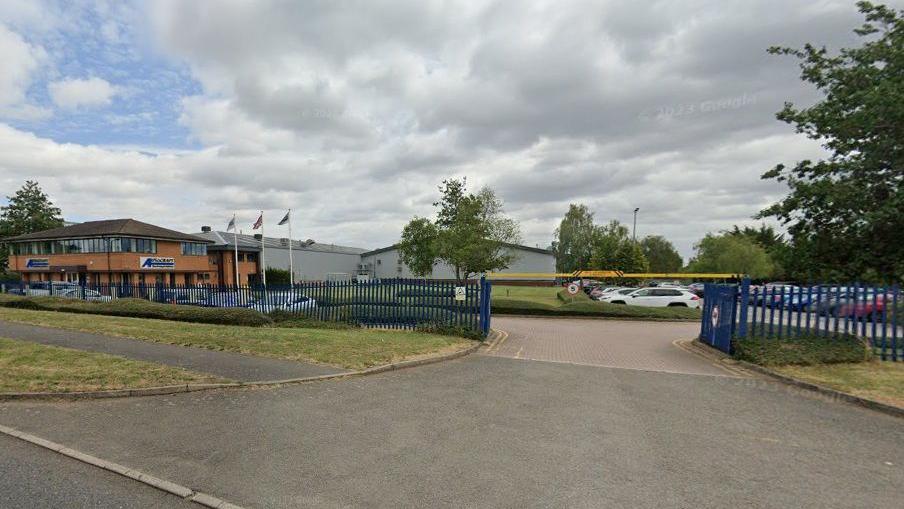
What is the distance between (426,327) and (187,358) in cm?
625

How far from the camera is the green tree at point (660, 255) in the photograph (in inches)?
2916

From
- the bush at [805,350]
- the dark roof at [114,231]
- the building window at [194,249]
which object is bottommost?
the bush at [805,350]

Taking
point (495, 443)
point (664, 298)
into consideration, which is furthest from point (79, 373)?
point (664, 298)

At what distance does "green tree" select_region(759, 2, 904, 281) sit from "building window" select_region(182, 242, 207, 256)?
52831mm

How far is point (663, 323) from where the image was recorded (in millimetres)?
18922

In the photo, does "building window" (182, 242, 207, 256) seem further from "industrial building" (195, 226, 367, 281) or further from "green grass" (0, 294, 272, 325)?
"green grass" (0, 294, 272, 325)

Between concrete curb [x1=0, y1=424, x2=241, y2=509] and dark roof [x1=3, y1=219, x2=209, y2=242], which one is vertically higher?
dark roof [x1=3, y1=219, x2=209, y2=242]

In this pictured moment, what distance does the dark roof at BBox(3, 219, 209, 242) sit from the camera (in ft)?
144

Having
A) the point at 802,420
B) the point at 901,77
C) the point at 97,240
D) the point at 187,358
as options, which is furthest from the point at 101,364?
the point at 97,240

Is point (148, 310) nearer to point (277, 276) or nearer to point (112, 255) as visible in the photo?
point (112, 255)

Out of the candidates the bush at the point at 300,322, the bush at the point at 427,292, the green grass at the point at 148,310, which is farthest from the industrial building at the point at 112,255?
the bush at the point at 427,292

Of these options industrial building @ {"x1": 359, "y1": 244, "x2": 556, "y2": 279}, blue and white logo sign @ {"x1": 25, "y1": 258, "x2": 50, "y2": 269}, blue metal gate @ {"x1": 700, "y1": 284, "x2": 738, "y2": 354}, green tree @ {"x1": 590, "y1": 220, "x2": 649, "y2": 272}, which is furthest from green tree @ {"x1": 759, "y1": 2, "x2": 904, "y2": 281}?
blue and white logo sign @ {"x1": 25, "y1": 258, "x2": 50, "y2": 269}

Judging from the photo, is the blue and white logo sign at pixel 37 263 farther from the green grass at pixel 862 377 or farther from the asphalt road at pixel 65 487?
the green grass at pixel 862 377

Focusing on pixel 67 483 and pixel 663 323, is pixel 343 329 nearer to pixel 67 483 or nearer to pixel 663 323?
pixel 67 483
